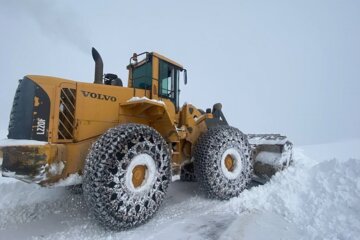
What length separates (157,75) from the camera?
5.75 meters

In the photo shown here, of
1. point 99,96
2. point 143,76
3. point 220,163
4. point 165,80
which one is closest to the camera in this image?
point 99,96

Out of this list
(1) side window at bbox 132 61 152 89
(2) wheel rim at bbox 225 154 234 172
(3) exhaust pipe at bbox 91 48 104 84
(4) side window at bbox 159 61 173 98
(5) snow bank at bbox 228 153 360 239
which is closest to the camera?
(5) snow bank at bbox 228 153 360 239

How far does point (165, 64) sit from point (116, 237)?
3672 mm

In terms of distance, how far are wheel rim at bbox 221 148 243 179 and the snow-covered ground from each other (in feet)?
1.54

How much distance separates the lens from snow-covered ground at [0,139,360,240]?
12.4 feet

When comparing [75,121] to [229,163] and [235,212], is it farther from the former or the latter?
[229,163]

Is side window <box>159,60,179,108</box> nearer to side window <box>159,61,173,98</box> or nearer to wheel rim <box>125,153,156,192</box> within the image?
side window <box>159,61,173,98</box>

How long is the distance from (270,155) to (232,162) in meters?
1.17

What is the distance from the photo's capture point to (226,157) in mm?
6016

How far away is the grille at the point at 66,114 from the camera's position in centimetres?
427

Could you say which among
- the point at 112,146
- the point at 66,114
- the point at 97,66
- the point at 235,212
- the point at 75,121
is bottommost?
the point at 235,212

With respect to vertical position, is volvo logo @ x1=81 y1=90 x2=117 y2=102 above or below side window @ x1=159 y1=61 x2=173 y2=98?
below

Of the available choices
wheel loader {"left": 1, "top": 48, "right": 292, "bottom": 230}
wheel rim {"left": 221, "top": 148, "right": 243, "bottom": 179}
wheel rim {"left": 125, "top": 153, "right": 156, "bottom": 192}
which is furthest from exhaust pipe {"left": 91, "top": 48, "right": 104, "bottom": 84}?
wheel rim {"left": 221, "top": 148, "right": 243, "bottom": 179}

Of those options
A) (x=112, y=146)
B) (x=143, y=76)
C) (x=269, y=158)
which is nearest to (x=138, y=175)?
(x=112, y=146)
